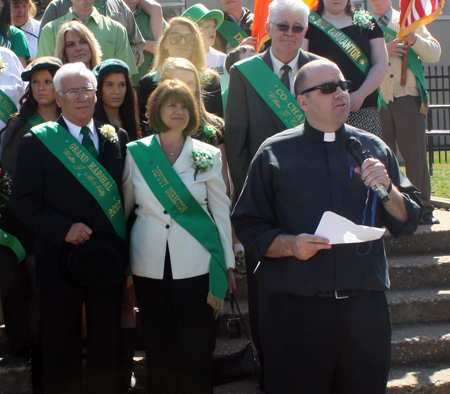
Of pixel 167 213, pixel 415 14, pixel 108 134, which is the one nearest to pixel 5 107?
pixel 108 134

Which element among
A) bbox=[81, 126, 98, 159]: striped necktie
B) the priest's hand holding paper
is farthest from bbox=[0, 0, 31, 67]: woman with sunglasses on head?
the priest's hand holding paper

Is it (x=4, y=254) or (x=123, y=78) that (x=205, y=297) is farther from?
(x=123, y=78)

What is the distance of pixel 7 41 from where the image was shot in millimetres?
4941

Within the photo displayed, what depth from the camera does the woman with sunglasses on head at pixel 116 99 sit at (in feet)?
13.1

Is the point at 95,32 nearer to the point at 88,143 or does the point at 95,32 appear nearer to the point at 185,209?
the point at 88,143

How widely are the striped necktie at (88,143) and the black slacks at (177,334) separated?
743 mm

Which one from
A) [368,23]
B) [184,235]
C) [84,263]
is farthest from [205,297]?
[368,23]

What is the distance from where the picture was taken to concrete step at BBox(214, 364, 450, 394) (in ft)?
12.5

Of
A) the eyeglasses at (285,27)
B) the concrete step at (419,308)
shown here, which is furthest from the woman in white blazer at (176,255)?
the concrete step at (419,308)

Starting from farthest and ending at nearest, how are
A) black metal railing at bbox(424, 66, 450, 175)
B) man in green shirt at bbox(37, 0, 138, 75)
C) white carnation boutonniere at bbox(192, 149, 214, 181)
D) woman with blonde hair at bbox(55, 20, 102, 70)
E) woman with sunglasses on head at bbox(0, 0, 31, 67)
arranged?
black metal railing at bbox(424, 66, 450, 175), man in green shirt at bbox(37, 0, 138, 75), woman with sunglasses on head at bbox(0, 0, 31, 67), woman with blonde hair at bbox(55, 20, 102, 70), white carnation boutonniere at bbox(192, 149, 214, 181)

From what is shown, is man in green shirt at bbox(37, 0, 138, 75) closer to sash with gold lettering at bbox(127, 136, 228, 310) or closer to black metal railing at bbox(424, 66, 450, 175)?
sash with gold lettering at bbox(127, 136, 228, 310)

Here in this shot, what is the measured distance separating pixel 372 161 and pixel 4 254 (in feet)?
7.91

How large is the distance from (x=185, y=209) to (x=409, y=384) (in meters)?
1.86

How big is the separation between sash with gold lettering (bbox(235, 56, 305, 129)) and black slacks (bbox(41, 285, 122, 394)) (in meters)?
1.41
